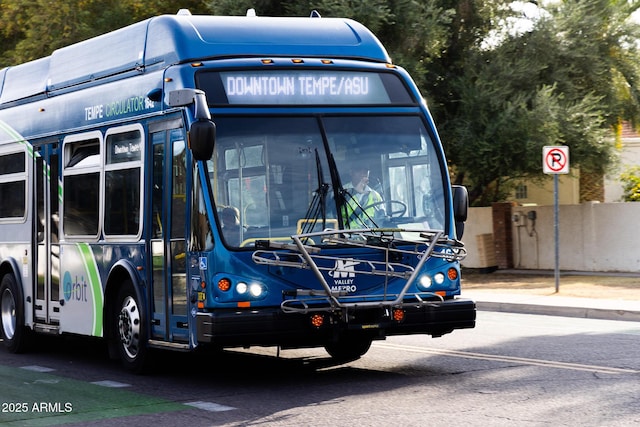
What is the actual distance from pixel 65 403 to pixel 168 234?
1.89 m

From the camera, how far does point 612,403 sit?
9.02 metres

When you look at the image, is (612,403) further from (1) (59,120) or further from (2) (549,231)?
(2) (549,231)

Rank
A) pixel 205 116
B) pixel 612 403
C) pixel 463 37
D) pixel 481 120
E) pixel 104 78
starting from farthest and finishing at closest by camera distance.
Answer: pixel 463 37
pixel 481 120
pixel 104 78
pixel 205 116
pixel 612 403

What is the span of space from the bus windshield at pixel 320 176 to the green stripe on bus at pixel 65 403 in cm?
163

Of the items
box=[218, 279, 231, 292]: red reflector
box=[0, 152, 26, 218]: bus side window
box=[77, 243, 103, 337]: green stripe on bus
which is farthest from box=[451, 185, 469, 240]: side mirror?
box=[0, 152, 26, 218]: bus side window

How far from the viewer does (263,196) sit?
1028 cm

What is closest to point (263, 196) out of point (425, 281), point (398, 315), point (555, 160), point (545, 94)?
point (398, 315)

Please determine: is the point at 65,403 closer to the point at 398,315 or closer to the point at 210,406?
the point at 210,406

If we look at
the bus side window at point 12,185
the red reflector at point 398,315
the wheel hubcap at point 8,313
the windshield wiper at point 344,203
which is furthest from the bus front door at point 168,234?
the wheel hubcap at point 8,313

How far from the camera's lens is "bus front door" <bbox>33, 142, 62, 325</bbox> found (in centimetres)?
1361

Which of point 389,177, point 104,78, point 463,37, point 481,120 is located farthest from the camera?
point 463,37

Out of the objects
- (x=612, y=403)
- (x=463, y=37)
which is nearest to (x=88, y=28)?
(x=463, y=37)

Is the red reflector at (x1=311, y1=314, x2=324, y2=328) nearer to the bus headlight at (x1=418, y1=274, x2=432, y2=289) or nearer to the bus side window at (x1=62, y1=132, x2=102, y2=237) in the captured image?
the bus headlight at (x1=418, y1=274, x2=432, y2=289)

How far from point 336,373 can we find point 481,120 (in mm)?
16510
